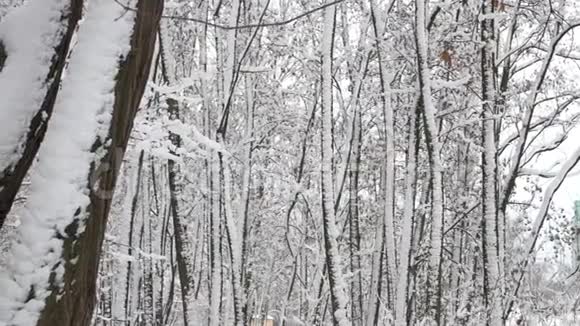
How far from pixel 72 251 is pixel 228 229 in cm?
855

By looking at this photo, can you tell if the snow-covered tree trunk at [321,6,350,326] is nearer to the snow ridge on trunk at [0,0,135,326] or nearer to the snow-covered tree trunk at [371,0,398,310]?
the snow-covered tree trunk at [371,0,398,310]

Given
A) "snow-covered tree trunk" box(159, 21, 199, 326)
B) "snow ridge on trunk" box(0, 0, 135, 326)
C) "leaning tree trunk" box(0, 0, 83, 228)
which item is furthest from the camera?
"snow-covered tree trunk" box(159, 21, 199, 326)

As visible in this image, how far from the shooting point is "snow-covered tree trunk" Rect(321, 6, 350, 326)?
8.05 m

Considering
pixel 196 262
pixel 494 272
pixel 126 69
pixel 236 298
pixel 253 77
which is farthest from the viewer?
pixel 196 262

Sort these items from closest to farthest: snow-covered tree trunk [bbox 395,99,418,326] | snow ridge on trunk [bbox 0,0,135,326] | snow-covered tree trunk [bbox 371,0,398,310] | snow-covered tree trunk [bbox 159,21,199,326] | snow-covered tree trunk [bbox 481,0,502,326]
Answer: snow ridge on trunk [bbox 0,0,135,326], snow-covered tree trunk [bbox 481,0,502,326], snow-covered tree trunk [bbox 159,21,199,326], snow-covered tree trunk [bbox 395,99,418,326], snow-covered tree trunk [bbox 371,0,398,310]

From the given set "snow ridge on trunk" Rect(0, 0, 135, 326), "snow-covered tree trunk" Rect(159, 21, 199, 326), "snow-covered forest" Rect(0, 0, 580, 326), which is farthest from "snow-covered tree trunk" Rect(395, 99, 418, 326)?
"snow ridge on trunk" Rect(0, 0, 135, 326)

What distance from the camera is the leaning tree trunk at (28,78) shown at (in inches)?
104

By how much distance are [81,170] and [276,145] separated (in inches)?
521

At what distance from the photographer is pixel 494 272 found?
8258mm

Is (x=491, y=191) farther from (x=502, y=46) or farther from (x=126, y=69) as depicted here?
(x=126, y=69)

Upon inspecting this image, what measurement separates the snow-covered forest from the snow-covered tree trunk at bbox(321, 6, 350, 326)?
26mm

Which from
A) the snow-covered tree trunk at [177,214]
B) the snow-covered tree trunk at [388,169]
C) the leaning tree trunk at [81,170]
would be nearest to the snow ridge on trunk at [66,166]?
the leaning tree trunk at [81,170]

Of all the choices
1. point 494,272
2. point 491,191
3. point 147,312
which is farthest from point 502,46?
point 147,312

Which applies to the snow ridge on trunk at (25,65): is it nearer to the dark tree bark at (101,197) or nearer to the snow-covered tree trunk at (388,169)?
the dark tree bark at (101,197)
